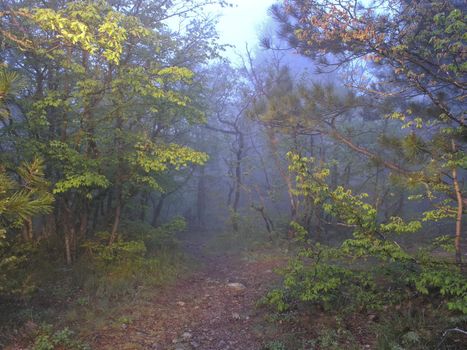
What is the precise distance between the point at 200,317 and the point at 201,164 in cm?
294

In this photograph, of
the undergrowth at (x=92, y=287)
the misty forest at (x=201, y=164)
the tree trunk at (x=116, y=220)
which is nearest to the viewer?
the misty forest at (x=201, y=164)

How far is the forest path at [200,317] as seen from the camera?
208 inches

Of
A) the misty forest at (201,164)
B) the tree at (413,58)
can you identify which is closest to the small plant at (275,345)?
the misty forest at (201,164)

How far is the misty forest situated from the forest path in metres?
0.04

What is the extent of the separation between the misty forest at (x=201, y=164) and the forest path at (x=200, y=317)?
4 cm

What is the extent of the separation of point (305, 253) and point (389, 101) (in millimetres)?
3835

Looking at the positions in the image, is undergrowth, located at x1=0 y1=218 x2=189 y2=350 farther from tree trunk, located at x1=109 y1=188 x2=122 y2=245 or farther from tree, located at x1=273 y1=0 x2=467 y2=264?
tree, located at x1=273 y1=0 x2=467 y2=264

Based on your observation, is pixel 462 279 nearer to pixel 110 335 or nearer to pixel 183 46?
pixel 110 335

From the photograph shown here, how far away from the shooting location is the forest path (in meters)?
5.29

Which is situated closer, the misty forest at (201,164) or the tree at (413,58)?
the tree at (413,58)

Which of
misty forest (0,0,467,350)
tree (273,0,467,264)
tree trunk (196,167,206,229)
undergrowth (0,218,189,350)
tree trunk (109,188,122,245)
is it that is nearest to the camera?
tree (273,0,467,264)

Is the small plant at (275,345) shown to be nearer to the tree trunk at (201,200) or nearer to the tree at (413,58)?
the tree at (413,58)

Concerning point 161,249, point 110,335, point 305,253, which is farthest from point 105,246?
point 305,253

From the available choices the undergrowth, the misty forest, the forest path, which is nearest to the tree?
the misty forest
